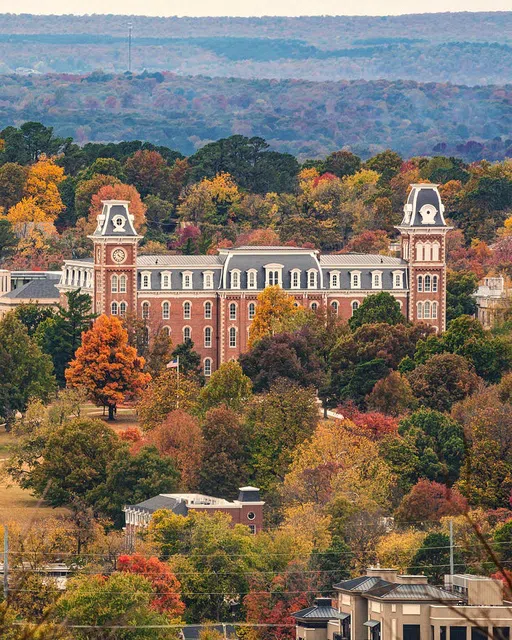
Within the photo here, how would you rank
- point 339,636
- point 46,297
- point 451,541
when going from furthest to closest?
1. point 46,297
2. point 451,541
3. point 339,636

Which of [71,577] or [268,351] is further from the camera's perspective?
[268,351]

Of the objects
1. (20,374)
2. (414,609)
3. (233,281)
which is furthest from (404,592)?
(233,281)

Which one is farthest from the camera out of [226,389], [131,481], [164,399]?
[226,389]

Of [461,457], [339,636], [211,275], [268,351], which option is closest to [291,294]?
[211,275]

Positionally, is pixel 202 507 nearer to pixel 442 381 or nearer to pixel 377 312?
pixel 442 381

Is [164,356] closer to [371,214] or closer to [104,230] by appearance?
[104,230]

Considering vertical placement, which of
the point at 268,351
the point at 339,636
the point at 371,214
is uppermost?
the point at 371,214
